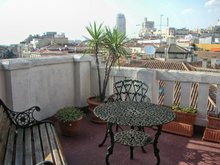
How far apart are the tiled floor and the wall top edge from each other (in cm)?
133

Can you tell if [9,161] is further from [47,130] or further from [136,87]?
[136,87]

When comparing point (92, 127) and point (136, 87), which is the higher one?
point (136, 87)

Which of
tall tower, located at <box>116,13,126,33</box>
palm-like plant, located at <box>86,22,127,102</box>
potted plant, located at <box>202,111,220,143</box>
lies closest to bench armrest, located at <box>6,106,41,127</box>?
palm-like plant, located at <box>86,22,127,102</box>

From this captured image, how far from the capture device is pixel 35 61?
412 cm

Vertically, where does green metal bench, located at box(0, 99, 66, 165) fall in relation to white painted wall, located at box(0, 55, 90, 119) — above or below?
below

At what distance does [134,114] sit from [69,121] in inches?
51.0

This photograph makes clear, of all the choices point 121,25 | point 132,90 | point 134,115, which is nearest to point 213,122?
point 132,90

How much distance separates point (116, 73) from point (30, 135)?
2.30 meters

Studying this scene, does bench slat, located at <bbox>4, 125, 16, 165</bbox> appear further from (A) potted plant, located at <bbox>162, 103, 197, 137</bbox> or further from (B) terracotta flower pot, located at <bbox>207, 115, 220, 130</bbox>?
(B) terracotta flower pot, located at <bbox>207, 115, 220, 130</bbox>

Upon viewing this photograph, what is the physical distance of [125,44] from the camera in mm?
4754

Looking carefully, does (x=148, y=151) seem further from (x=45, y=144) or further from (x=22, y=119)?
(x=22, y=119)

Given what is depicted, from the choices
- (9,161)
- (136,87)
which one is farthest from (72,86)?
(9,161)

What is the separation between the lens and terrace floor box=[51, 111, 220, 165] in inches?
127

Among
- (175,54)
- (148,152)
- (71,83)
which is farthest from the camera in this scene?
(175,54)
